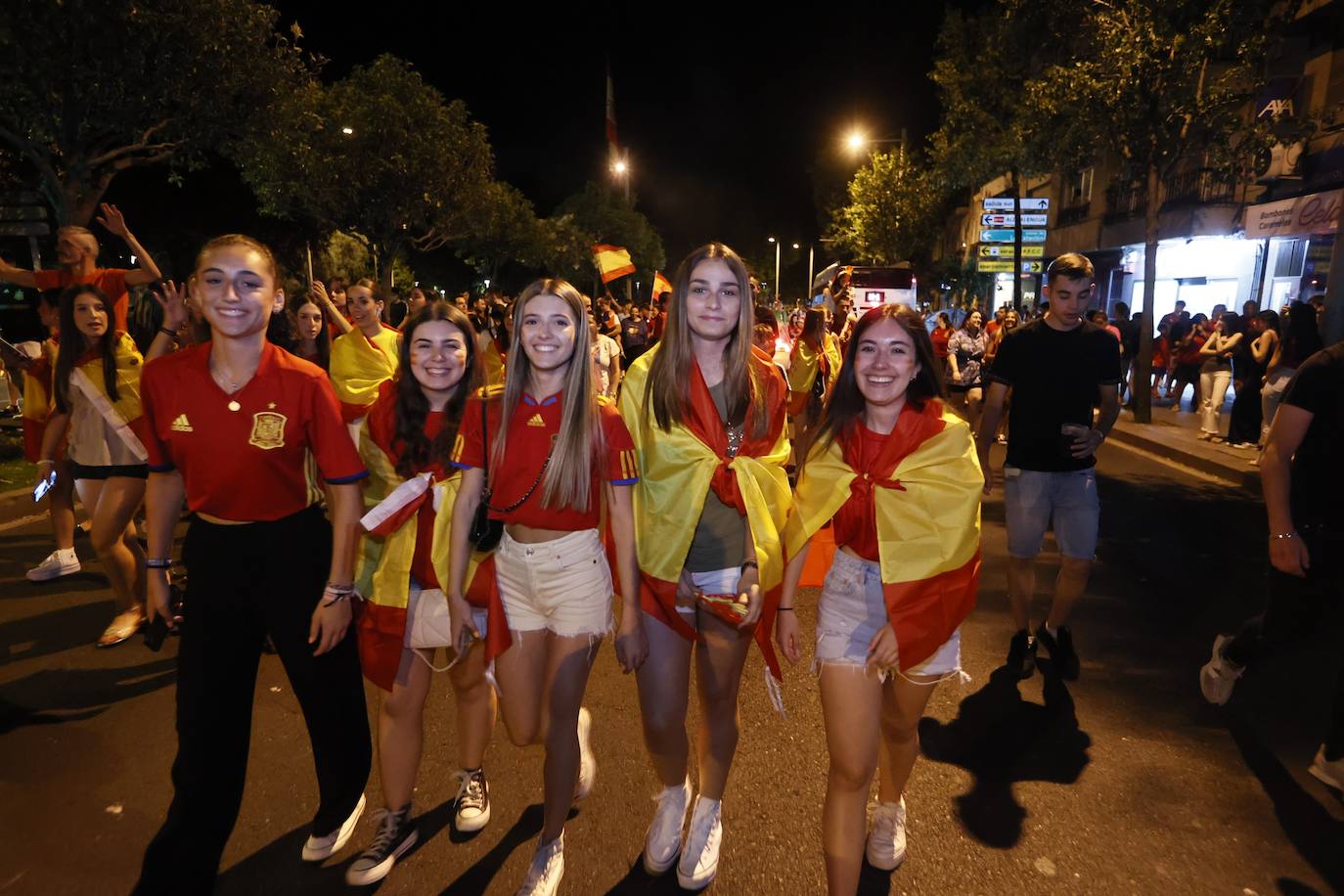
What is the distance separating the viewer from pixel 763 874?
2682mm

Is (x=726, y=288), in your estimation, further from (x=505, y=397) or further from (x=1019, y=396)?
(x=1019, y=396)

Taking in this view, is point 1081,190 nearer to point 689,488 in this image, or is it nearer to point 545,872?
point 689,488

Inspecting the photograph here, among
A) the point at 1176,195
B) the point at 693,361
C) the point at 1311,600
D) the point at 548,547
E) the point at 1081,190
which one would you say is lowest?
the point at 1311,600

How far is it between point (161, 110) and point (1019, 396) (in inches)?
468

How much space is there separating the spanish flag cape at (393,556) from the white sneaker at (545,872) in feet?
2.39

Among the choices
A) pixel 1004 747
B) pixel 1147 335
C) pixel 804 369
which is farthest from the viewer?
pixel 1147 335

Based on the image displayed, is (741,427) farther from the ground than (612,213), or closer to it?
closer to it

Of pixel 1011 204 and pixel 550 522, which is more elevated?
pixel 1011 204

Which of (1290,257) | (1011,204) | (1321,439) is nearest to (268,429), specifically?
(1321,439)

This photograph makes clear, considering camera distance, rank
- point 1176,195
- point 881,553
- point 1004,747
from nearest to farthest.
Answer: point 881,553, point 1004,747, point 1176,195

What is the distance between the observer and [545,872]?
101 inches

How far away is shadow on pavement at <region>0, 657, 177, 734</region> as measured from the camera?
3721 millimetres

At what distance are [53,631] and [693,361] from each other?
4.48 meters

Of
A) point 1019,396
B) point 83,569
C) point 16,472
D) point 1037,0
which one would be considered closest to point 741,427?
point 1019,396
